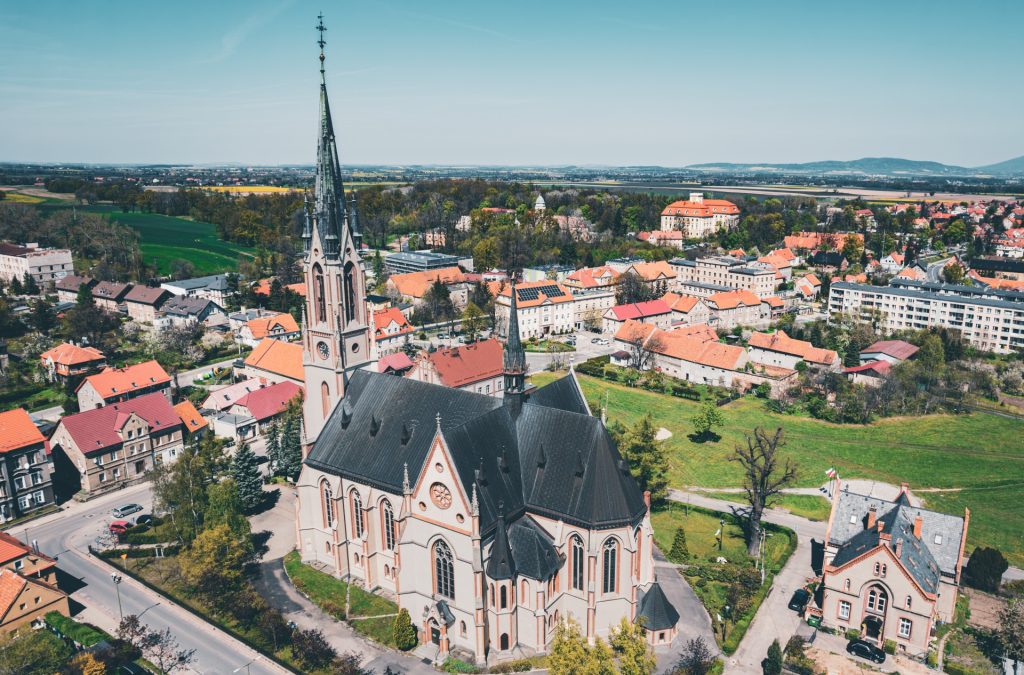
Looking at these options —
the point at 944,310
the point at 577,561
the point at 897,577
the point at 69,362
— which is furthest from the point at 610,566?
the point at 944,310

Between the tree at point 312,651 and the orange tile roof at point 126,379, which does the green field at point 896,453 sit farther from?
the orange tile roof at point 126,379

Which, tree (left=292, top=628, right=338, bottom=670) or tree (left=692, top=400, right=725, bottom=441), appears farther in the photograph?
tree (left=692, top=400, right=725, bottom=441)

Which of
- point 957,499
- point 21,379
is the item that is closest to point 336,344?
point 957,499

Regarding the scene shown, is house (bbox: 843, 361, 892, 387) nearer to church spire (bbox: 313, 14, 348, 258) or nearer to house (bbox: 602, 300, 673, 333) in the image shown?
house (bbox: 602, 300, 673, 333)

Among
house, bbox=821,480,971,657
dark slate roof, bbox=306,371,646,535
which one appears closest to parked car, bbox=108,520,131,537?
dark slate roof, bbox=306,371,646,535

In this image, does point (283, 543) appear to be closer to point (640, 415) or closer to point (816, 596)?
point (816, 596)

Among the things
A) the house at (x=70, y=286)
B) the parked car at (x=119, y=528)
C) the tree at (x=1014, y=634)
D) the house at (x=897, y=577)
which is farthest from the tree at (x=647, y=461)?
the house at (x=70, y=286)

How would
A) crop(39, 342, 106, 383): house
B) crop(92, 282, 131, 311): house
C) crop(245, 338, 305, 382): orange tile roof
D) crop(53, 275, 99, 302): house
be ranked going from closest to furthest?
crop(245, 338, 305, 382): orange tile roof < crop(39, 342, 106, 383): house < crop(92, 282, 131, 311): house < crop(53, 275, 99, 302): house
